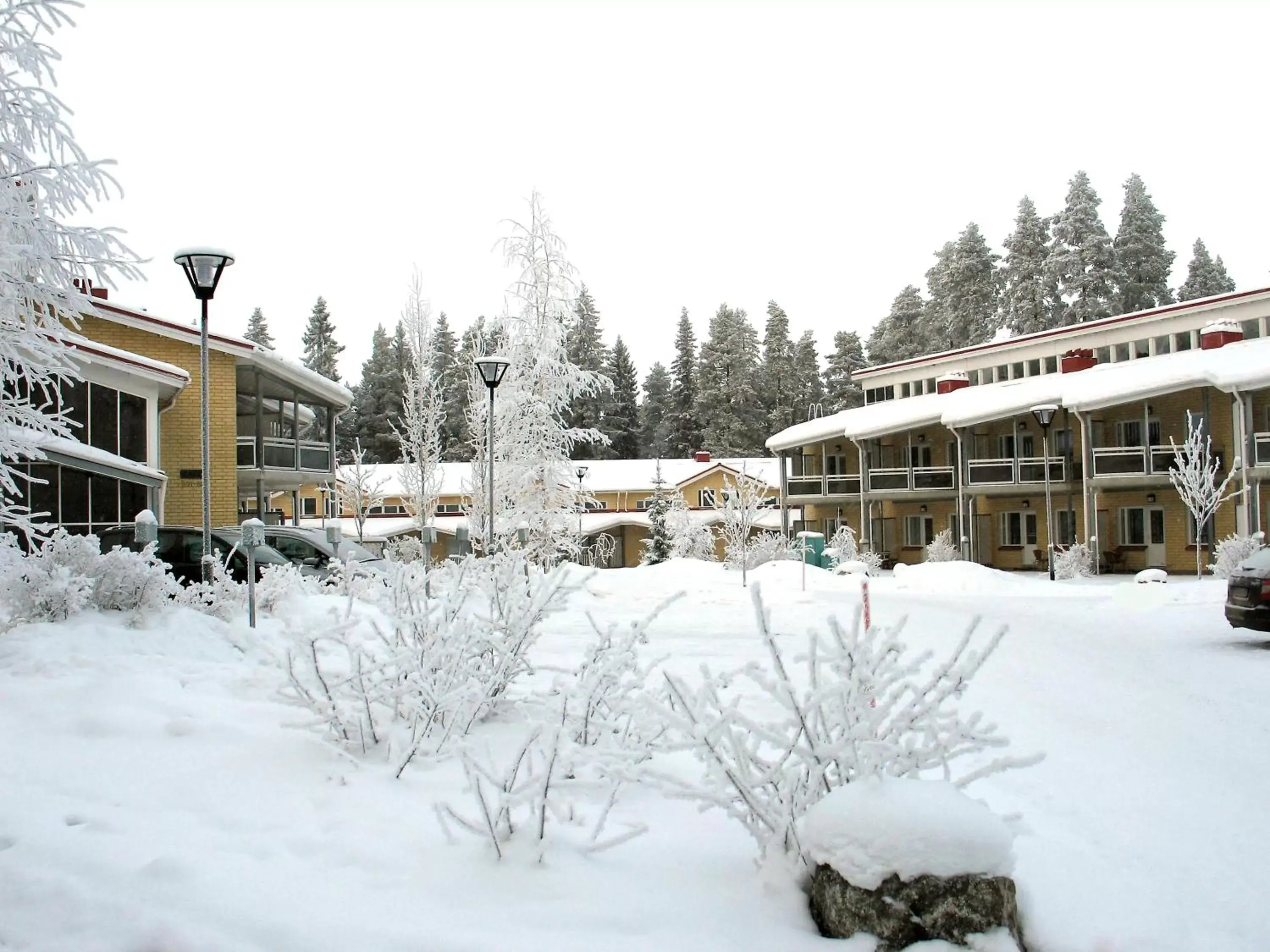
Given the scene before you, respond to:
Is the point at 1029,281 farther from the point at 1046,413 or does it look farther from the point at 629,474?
the point at 1046,413

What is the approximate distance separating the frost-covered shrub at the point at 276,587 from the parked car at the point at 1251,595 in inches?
450

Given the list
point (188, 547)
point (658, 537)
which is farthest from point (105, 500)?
point (658, 537)

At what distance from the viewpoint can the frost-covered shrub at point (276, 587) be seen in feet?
34.0

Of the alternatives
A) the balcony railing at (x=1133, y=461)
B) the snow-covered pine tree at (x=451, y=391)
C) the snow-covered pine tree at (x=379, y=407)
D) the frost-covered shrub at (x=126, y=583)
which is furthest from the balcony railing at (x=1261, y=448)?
the snow-covered pine tree at (x=379, y=407)

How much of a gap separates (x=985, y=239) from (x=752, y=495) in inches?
1668

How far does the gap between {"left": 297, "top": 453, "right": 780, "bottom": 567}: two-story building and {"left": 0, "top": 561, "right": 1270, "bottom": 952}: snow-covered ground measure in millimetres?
37791

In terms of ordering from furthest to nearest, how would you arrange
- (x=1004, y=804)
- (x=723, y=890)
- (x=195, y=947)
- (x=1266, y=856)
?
(x=1004, y=804) < (x=1266, y=856) < (x=723, y=890) < (x=195, y=947)

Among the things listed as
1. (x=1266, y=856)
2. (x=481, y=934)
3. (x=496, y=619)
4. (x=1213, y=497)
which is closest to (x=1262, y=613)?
(x=1266, y=856)

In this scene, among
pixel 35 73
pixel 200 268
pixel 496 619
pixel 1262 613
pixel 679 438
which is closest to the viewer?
pixel 496 619

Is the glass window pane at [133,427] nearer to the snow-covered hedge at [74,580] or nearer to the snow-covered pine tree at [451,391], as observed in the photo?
the snow-covered hedge at [74,580]

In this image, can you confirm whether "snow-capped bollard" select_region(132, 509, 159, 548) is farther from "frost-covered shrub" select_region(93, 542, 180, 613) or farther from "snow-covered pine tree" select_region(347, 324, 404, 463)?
"snow-covered pine tree" select_region(347, 324, 404, 463)

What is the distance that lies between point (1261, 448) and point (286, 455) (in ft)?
91.1

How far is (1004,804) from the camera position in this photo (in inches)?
237

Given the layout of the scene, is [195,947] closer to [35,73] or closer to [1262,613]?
[35,73]
